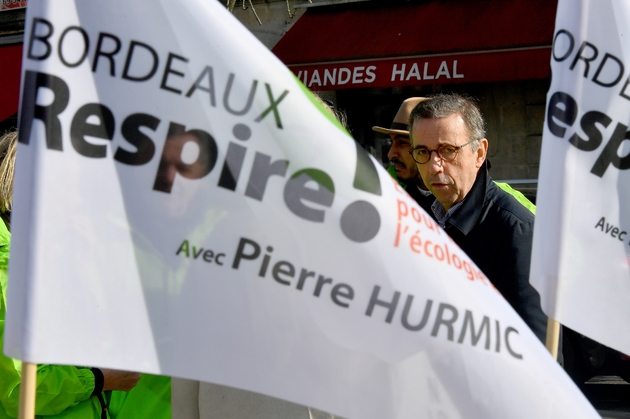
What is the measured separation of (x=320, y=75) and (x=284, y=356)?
805 centimetres

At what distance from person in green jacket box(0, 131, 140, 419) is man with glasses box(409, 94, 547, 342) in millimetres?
1127

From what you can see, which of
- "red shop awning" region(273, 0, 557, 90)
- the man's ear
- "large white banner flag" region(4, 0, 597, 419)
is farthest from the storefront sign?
"large white banner flag" region(4, 0, 597, 419)

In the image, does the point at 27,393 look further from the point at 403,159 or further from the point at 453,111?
the point at 403,159

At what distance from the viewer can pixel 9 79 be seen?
449 inches

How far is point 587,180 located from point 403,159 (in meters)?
2.07

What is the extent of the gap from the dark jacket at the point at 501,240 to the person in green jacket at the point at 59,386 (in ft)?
3.66

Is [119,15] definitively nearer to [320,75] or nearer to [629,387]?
[629,387]

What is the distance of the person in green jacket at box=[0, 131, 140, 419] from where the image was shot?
2.39 metres

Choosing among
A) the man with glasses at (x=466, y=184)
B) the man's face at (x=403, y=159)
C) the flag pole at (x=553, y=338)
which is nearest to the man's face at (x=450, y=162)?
the man with glasses at (x=466, y=184)

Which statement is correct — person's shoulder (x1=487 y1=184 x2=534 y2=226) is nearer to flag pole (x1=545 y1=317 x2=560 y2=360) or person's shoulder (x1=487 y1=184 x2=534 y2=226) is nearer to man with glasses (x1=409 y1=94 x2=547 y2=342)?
man with glasses (x1=409 y1=94 x2=547 y2=342)

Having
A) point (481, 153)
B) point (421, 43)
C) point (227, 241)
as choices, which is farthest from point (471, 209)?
point (421, 43)

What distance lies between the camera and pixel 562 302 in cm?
202

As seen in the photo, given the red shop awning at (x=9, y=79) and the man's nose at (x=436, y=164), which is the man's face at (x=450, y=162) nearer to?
the man's nose at (x=436, y=164)

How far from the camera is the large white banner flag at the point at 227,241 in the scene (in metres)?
1.66
